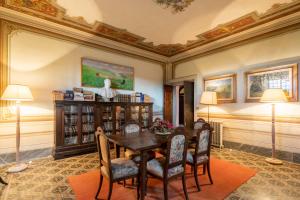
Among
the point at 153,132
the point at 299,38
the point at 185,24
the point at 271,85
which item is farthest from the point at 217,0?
the point at 153,132

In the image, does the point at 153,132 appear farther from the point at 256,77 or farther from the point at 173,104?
the point at 173,104

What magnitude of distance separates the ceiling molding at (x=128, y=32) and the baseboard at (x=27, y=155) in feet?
9.81

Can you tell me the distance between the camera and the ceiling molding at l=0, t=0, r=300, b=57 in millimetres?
3180

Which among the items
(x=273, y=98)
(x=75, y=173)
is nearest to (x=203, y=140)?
(x=273, y=98)

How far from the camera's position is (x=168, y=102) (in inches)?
254

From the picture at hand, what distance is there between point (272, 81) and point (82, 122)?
4.63 m

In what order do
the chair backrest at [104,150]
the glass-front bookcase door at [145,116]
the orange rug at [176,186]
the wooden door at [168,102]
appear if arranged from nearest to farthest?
the chair backrest at [104,150], the orange rug at [176,186], the glass-front bookcase door at [145,116], the wooden door at [168,102]

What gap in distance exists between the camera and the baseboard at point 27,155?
11.0 feet

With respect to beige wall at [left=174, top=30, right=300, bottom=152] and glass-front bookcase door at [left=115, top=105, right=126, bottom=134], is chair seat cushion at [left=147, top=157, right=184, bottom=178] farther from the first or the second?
beige wall at [left=174, top=30, right=300, bottom=152]

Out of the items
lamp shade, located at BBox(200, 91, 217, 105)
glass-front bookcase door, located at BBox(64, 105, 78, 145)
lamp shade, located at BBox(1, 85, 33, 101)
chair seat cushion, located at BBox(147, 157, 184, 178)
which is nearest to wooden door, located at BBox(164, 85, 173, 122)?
lamp shade, located at BBox(200, 91, 217, 105)

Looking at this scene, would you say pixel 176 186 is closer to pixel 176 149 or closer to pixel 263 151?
pixel 176 149

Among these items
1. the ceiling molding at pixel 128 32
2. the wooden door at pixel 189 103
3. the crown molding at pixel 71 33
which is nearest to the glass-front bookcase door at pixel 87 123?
the crown molding at pixel 71 33

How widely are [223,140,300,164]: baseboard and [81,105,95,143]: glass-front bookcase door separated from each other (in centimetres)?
368

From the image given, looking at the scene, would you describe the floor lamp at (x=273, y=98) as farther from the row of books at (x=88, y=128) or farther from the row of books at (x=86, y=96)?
the row of books at (x=88, y=128)
